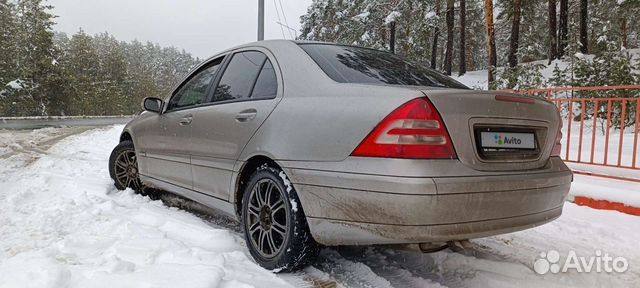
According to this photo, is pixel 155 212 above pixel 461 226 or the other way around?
the other way around

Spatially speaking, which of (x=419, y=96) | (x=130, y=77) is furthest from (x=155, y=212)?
(x=130, y=77)

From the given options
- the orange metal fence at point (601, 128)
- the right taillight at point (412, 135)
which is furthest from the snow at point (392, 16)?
the right taillight at point (412, 135)

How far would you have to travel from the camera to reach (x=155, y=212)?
3.71m

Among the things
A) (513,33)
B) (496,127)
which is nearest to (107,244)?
(496,127)

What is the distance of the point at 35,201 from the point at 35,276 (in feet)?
7.51

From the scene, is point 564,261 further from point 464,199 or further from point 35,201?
point 35,201

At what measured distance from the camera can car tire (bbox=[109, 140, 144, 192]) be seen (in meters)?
4.66

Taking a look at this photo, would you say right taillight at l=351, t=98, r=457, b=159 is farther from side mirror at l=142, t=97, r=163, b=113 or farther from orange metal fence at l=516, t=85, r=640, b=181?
orange metal fence at l=516, t=85, r=640, b=181

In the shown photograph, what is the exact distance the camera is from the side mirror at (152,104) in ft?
13.6

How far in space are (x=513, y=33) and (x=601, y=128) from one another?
1436cm

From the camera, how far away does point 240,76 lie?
320cm

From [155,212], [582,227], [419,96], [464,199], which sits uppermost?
[419,96]

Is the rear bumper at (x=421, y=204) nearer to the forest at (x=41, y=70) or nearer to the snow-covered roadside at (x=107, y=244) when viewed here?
the snow-covered roadside at (x=107, y=244)

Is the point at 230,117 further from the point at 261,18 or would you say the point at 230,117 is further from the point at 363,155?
the point at 261,18
